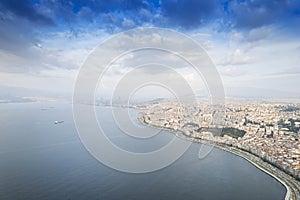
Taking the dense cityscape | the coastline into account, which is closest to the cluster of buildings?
the dense cityscape

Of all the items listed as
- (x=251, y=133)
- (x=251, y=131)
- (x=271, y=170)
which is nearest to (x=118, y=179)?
(x=271, y=170)

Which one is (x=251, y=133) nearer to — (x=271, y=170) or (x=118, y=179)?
(x=271, y=170)

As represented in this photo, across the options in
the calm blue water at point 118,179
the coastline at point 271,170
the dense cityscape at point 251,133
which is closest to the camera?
the calm blue water at point 118,179

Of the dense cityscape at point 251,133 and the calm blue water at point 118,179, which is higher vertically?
the dense cityscape at point 251,133

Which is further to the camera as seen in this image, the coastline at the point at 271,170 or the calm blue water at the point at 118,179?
the coastline at the point at 271,170

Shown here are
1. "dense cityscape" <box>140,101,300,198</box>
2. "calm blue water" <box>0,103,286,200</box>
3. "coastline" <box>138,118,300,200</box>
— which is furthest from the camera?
"dense cityscape" <box>140,101,300,198</box>

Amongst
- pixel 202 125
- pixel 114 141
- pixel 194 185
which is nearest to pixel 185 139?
pixel 202 125

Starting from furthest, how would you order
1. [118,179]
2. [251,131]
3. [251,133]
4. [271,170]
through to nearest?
[251,131]
[251,133]
[271,170]
[118,179]

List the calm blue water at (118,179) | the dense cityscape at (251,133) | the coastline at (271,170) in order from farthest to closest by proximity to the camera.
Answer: the dense cityscape at (251,133) < the coastline at (271,170) < the calm blue water at (118,179)

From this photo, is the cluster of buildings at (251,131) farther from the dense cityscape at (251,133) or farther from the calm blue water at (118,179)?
the calm blue water at (118,179)

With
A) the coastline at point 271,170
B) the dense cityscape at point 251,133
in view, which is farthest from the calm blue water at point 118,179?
the dense cityscape at point 251,133

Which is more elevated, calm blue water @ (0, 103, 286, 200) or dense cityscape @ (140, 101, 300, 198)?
dense cityscape @ (140, 101, 300, 198)

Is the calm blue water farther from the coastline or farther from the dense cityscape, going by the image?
the dense cityscape
